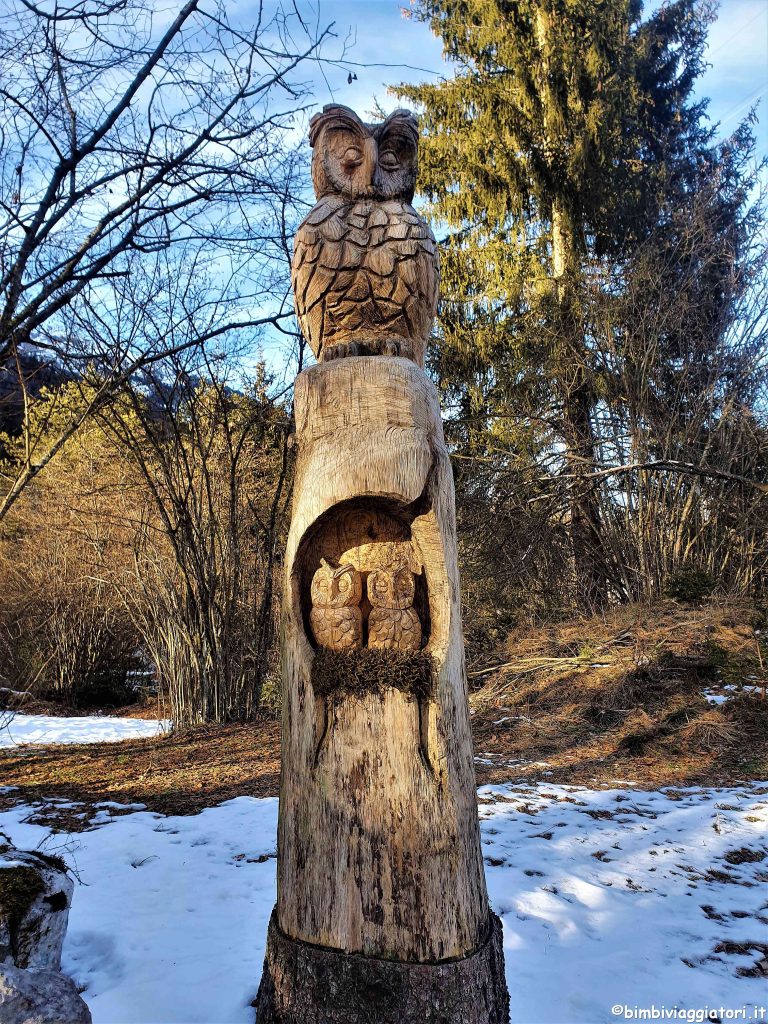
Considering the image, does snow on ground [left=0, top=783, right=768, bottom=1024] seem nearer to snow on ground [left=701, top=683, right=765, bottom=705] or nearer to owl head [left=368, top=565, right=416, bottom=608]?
owl head [left=368, top=565, right=416, bottom=608]

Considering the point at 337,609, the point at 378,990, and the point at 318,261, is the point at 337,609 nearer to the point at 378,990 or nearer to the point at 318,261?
the point at 378,990

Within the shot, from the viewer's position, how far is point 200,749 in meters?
6.29

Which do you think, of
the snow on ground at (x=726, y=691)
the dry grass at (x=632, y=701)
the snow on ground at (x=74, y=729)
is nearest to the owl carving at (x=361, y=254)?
the dry grass at (x=632, y=701)

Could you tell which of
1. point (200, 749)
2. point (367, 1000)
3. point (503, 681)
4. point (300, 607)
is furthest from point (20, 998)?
point (503, 681)

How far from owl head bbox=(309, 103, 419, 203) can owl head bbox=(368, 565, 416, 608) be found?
5.57 ft

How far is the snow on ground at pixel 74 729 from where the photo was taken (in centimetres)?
782

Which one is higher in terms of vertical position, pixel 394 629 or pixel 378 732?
pixel 394 629

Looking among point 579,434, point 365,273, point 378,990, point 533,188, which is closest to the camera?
point 378,990

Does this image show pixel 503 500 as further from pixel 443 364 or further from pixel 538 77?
pixel 538 77

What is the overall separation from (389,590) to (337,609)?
7.0 inches

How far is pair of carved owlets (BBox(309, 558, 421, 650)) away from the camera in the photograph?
204cm

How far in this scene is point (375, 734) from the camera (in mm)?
1901

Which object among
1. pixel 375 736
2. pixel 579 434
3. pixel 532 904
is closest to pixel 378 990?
pixel 375 736

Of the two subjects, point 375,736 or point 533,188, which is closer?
point 375,736
